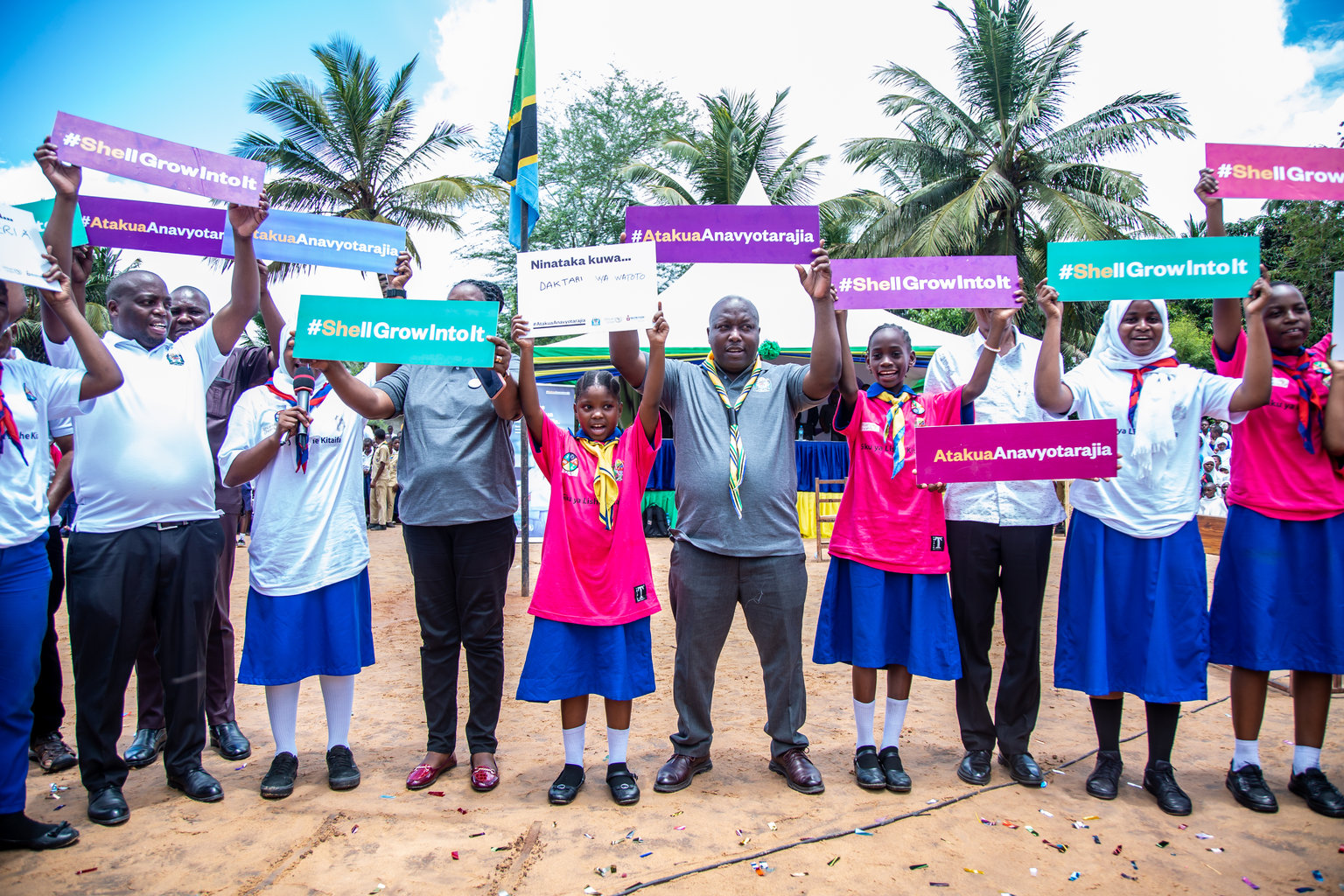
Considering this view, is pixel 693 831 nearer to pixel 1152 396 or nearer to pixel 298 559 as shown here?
pixel 298 559

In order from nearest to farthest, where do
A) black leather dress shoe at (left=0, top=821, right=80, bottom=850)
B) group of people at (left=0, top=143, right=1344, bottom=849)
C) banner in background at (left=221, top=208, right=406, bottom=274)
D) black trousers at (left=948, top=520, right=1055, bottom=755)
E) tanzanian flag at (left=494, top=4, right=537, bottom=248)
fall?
black leather dress shoe at (left=0, top=821, right=80, bottom=850) → group of people at (left=0, top=143, right=1344, bottom=849) → black trousers at (left=948, top=520, right=1055, bottom=755) → banner in background at (left=221, top=208, right=406, bottom=274) → tanzanian flag at (left=494, top=4, right=537, bottom=248)

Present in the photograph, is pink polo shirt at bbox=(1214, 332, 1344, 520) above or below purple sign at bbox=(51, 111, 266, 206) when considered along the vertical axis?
below

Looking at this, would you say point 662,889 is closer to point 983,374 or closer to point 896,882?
point 896,882

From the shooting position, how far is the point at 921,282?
3.83m

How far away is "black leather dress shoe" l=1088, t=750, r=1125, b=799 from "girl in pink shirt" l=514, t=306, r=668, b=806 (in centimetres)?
193

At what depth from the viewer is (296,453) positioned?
3.54 m

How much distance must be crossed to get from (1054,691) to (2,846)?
17.4 ft

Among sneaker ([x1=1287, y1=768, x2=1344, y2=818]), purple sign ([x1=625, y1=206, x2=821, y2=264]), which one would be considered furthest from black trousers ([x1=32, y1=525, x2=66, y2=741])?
sneaker ([x1=1287, y1=768, x2=1344, y2=818])

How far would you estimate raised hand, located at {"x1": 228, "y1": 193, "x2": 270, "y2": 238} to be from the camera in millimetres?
3508

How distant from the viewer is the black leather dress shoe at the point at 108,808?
3174 millimetres

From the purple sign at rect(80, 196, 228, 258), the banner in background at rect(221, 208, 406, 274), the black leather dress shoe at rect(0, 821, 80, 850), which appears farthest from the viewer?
the purple sign at rect(80, 196, 228, 258)

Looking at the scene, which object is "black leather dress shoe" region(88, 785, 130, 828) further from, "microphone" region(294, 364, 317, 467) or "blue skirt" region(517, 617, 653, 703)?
"blue skirt" region(517, 617, 653, 703)

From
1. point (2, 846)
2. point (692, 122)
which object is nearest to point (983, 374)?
point (2, 846)

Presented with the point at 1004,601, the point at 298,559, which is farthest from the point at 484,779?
the point at 1004,601
